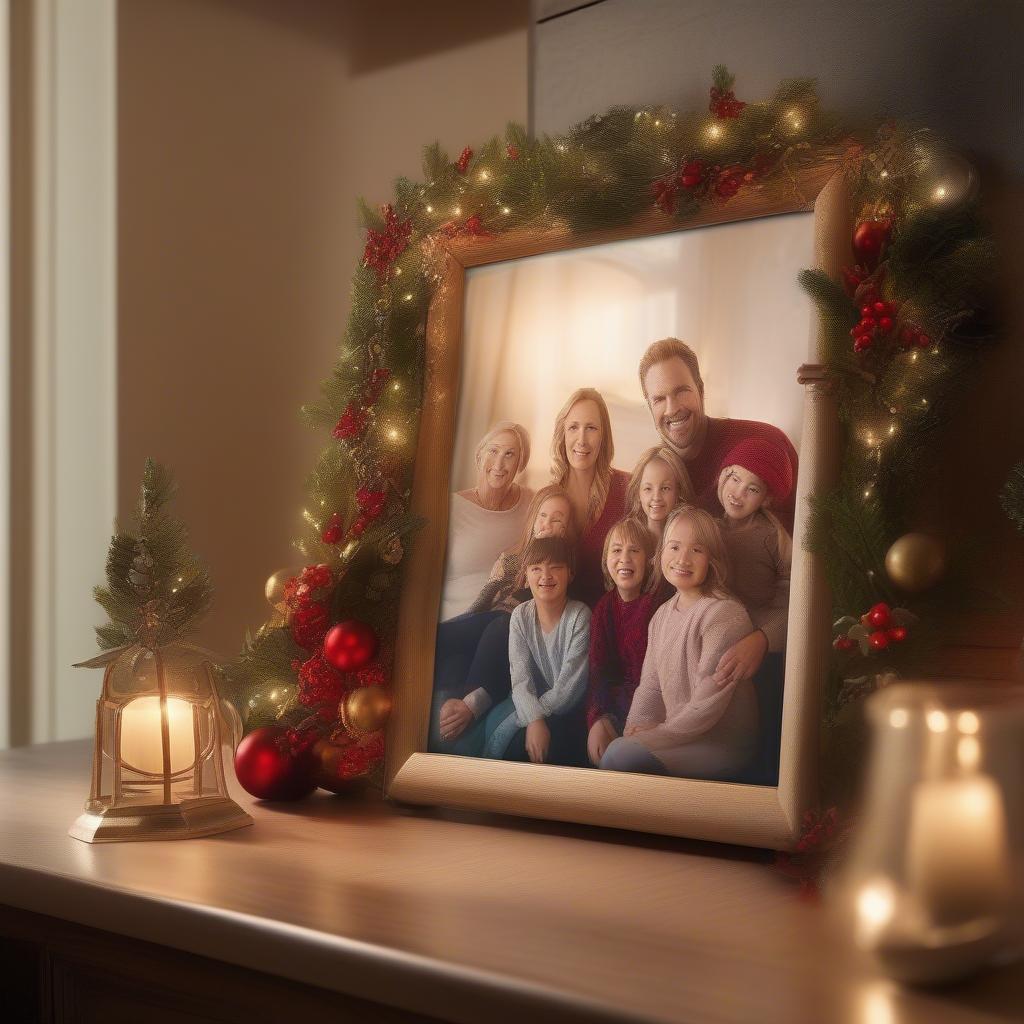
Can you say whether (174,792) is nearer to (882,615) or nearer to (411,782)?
(411,782)

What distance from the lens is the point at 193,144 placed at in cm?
181

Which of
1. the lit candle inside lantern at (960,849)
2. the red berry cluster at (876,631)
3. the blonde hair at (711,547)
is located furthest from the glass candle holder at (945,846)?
the blonde hair at (711,547)

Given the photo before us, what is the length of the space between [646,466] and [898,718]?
1.36ft

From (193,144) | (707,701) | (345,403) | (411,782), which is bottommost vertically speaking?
(411,782)

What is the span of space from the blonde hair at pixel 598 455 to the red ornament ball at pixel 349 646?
226 mm

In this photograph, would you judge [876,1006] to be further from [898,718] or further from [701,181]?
[701,181]

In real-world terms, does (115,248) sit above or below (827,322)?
above

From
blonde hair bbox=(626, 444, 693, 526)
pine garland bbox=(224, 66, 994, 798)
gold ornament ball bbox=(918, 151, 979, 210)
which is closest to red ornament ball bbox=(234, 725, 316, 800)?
pine garland bbox=(224, 66, 994, 798)

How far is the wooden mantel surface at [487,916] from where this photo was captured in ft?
1.90

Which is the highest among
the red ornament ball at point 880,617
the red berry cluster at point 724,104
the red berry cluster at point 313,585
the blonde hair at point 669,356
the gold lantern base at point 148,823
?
A: the red berry cluster at point 724,104

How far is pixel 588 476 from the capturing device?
1.00 meters

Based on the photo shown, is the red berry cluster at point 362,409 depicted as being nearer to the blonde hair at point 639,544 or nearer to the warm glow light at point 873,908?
the blonde hair at point 639,544

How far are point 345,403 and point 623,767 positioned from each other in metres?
0.46

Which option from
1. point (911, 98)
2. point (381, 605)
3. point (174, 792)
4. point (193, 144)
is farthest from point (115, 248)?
point (911, 98)
